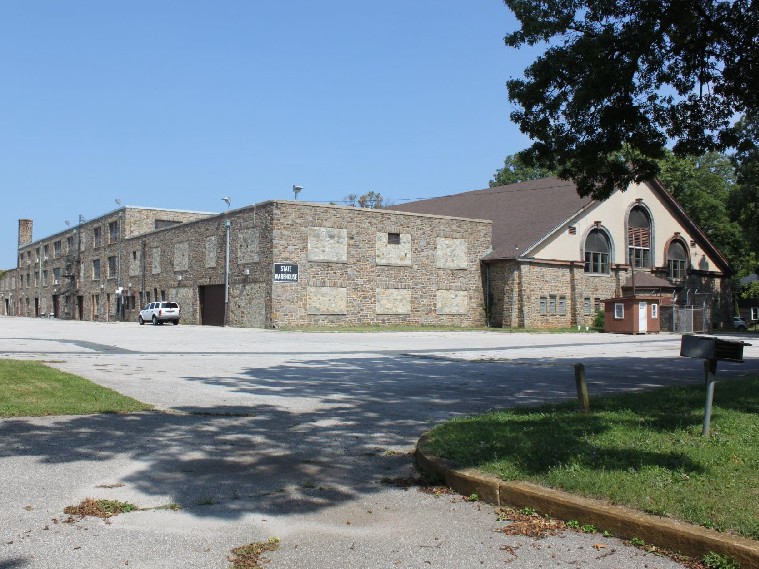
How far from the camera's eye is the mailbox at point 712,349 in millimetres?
7066

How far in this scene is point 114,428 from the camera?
853 centimetres

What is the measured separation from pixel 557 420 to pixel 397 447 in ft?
6.02

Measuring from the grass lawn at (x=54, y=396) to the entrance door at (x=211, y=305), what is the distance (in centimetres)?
3504

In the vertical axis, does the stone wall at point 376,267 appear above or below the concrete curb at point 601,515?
above

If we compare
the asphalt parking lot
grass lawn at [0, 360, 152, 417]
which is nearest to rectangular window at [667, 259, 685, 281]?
the asphalt parking lot

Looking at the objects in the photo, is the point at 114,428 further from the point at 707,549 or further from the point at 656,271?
the point at 656,271

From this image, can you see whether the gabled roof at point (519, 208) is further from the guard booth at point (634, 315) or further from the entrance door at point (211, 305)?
the entrance door at point (211, 305)

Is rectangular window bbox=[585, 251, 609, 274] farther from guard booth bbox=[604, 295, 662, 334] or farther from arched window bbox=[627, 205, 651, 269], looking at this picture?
guard booth bbox=[604, 295, 662, 334]

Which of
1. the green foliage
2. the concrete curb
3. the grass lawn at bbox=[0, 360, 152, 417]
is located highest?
the grass lawn at bbox=[0, 360, 152, 417]

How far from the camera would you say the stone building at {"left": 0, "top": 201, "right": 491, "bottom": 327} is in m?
42.4

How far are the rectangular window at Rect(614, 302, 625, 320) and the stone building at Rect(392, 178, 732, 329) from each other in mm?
4457

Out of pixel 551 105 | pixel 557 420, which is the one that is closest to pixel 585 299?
pixel 551 105

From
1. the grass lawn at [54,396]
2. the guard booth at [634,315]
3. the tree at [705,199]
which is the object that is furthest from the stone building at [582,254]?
the grass lawn at [54,396]

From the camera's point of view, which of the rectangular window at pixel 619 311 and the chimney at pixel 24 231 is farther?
the chimney at pixel 24 231
